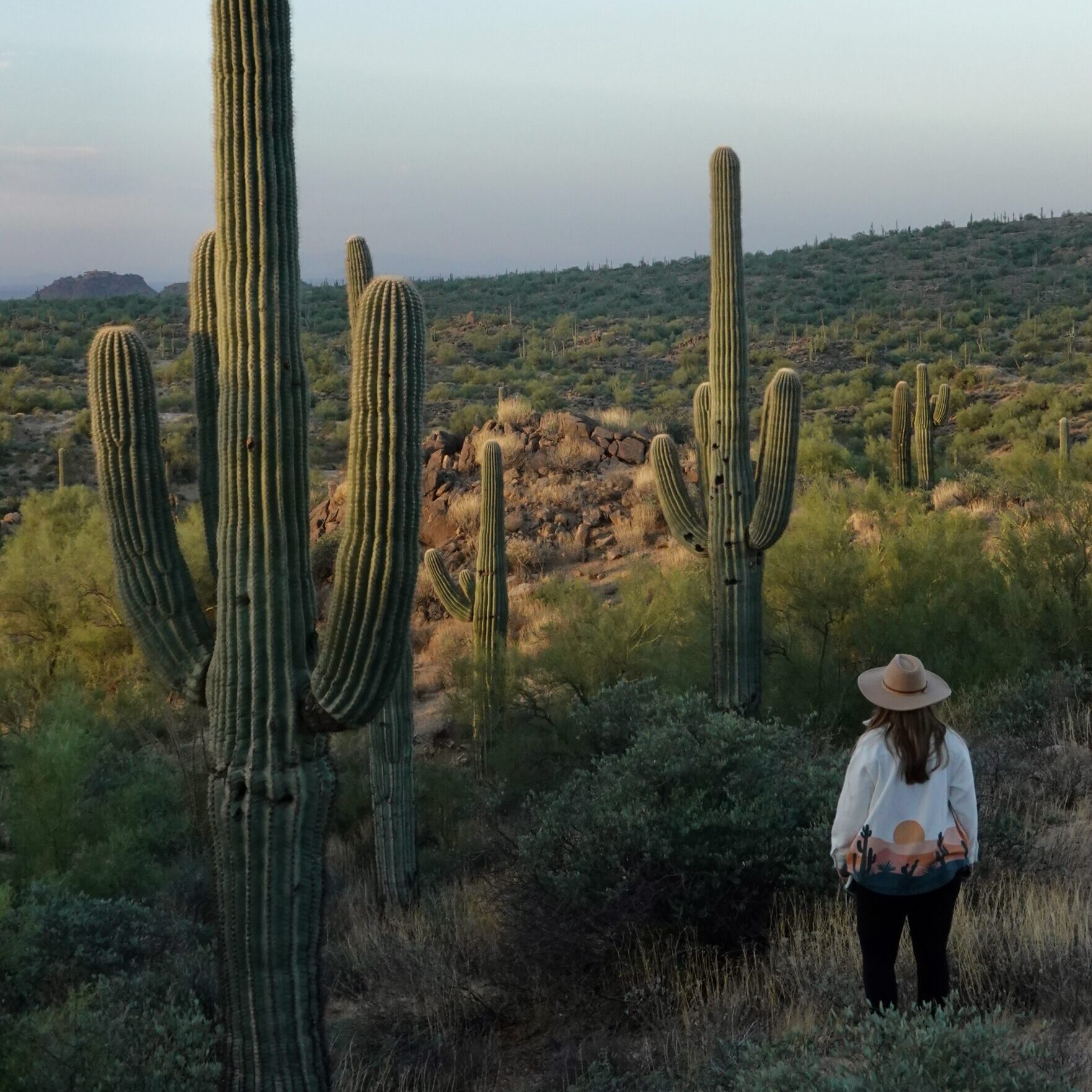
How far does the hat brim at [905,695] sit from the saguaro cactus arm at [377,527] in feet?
7.03

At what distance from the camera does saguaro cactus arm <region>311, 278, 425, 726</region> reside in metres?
5.86

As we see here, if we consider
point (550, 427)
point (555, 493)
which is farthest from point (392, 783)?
point (550, 427)

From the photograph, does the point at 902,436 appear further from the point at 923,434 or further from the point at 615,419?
the point at 615,419

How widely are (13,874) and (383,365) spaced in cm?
625

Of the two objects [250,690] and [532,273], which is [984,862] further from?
[532,273]

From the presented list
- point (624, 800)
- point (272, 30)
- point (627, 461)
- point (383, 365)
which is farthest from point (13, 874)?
point (627, 461)

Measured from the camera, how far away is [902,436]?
22.6 m

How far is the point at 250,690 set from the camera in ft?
19.2

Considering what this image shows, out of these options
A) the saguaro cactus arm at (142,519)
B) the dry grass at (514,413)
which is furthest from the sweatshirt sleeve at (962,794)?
the dry grass at (514,413)

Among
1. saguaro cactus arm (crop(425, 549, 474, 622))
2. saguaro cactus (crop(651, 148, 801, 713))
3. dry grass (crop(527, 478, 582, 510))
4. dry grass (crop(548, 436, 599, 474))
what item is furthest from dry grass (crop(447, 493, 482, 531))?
saguaro cactus (crop(651, 148, 801, 713))

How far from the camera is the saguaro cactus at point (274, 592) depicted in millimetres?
5750

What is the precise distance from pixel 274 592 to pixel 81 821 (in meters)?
5.52

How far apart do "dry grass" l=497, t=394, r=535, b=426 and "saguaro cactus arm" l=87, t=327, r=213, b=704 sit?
19567 mm

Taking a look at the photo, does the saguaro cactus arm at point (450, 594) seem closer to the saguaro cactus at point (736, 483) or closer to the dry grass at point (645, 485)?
the saguaro cactus at point (736, 483)
